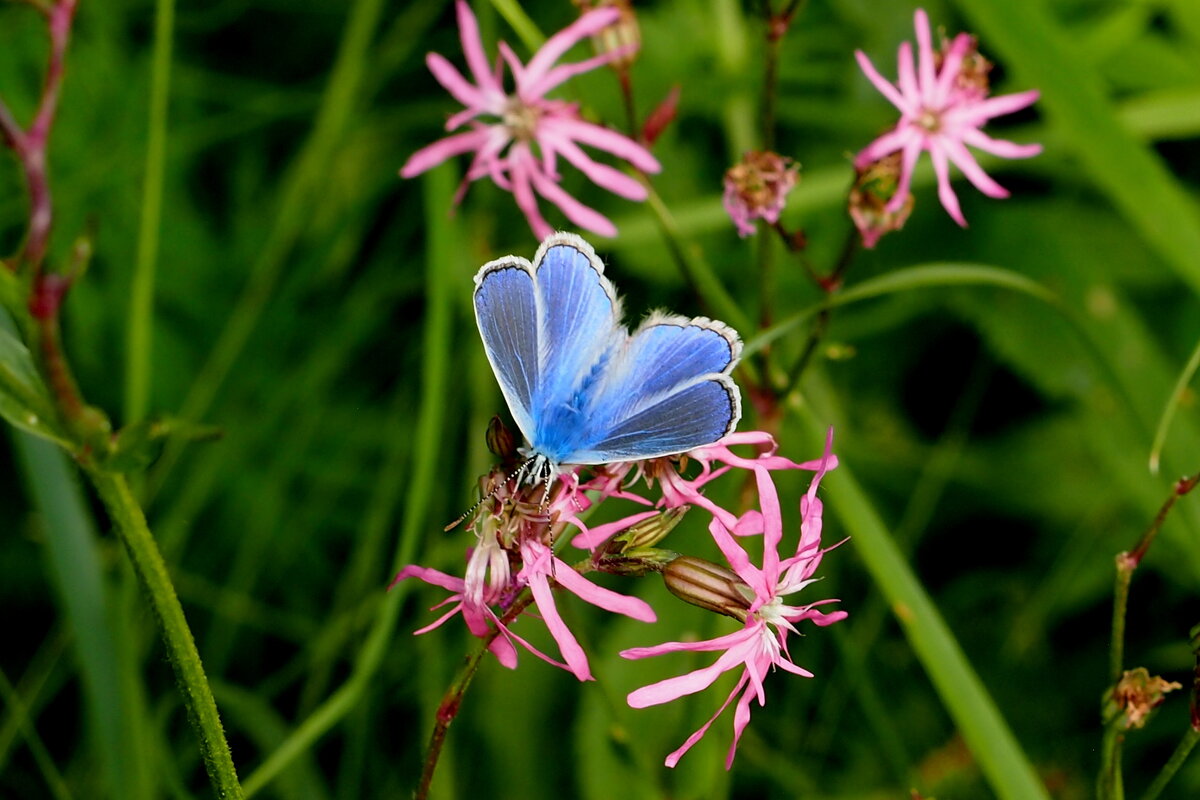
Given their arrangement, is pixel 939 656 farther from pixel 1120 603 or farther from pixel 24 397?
pixel 24 397

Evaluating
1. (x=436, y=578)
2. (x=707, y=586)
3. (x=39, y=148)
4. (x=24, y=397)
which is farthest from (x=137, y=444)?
(x=707, y=586)

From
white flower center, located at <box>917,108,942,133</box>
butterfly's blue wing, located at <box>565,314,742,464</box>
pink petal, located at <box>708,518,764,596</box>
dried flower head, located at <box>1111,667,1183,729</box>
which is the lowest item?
dried flower head, located at <box>1111,667,1183,729</box>

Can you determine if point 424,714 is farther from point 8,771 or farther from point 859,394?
point 859,394

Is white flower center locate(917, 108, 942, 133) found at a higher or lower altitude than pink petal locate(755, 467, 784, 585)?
higher

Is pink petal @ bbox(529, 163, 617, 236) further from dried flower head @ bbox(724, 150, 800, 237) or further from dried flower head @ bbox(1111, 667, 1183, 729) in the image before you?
dried flower head @ bbox(1111, 667, 1183, 729)

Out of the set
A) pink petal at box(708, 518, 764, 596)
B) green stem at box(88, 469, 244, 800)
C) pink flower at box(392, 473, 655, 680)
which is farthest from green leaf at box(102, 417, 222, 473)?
pink petal at box(708, 518, 764, 596)

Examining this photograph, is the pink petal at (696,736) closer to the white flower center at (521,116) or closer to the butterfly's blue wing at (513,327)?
the butterfly's blue wing at (513,327)
